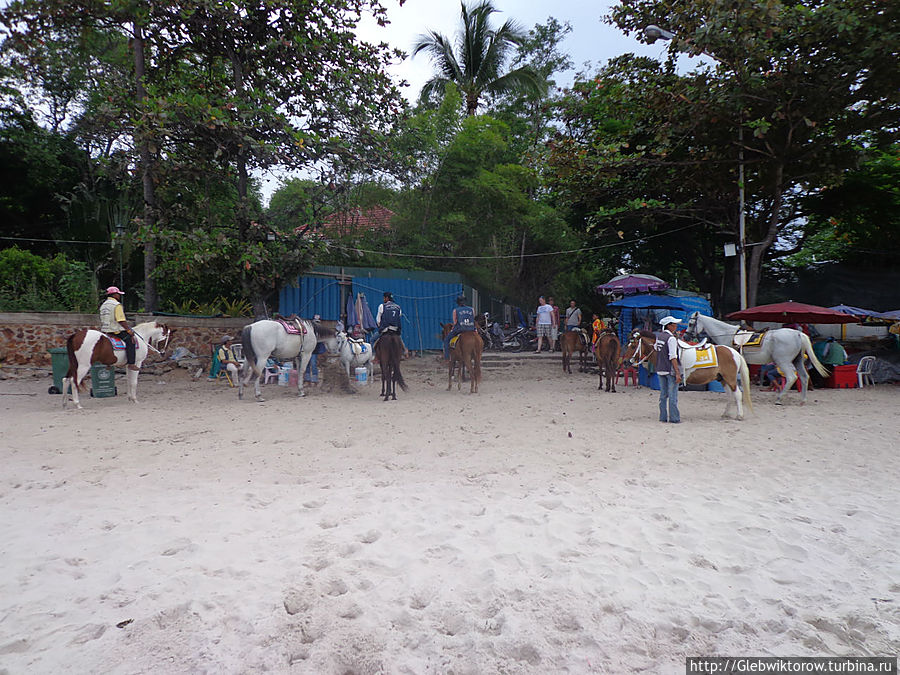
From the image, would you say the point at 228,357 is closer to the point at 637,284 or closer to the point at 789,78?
the point at 637,284

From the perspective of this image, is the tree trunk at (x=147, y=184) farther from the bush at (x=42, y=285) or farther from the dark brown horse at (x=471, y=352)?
the dark brown horse at (x=471, y=352)

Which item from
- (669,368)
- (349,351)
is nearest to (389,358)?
(349,351)

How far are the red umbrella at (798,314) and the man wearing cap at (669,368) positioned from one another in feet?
17.3

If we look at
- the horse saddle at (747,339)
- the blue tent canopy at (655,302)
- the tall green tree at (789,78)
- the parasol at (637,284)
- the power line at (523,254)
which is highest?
the tall green tree at (789,78)

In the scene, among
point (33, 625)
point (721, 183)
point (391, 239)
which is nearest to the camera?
point (33, 625)

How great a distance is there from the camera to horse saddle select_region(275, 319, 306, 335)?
9883 millimetres

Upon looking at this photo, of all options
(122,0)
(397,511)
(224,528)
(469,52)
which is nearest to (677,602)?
(397,511)

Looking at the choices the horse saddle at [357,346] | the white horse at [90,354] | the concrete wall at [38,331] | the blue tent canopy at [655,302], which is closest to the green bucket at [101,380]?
the white horse at [90,354]

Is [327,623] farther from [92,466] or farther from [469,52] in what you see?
[469,52]

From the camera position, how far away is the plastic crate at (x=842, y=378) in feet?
39.1

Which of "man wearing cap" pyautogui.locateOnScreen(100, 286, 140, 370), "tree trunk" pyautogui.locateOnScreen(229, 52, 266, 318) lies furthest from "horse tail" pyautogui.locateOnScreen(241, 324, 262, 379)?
"tree trunk" pyautogui.locateOnScreen(229, 52, 266, 318)

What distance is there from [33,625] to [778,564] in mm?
3759

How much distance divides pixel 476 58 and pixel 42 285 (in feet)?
54.1

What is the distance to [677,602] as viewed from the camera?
251 cm
